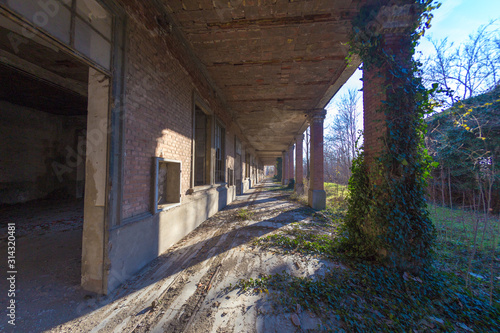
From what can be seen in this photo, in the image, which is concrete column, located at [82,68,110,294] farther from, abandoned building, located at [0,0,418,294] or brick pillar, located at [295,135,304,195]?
brick pillar, located at [295,135,304,195]

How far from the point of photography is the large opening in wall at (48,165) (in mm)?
2387

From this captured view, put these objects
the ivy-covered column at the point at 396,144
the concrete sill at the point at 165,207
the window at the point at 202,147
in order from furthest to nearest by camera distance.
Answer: the window at the point at 202,147, the concrete sill at the point at 165,207, the ivy-covered column at the point at 396,144

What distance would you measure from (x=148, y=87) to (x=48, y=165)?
994 cm

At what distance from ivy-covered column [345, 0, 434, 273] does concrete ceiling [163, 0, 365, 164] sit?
0.84m

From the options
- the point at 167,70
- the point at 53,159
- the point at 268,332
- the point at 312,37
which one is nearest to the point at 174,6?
the point at 167,70

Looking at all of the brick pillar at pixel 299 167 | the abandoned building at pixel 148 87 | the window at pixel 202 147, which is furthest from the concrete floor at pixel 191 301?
the brick pillar at pixel 299 167

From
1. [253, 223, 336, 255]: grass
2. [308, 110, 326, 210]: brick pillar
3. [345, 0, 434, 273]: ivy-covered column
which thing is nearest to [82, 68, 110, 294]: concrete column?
[253, 223, 336, 255]: grass

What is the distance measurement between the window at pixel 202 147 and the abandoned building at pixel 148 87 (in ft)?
0.17

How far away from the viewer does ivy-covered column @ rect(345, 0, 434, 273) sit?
2773mm

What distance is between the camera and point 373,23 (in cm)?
312

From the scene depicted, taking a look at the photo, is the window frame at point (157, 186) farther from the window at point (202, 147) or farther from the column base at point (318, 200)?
the column base at point (318, 200)

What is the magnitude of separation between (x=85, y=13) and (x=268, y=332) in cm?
446

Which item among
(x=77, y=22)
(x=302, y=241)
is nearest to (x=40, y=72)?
(x=77, y=22)

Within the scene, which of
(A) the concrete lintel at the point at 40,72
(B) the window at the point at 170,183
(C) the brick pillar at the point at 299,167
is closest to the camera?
(A) the concrete lintel at the point at 40,72
